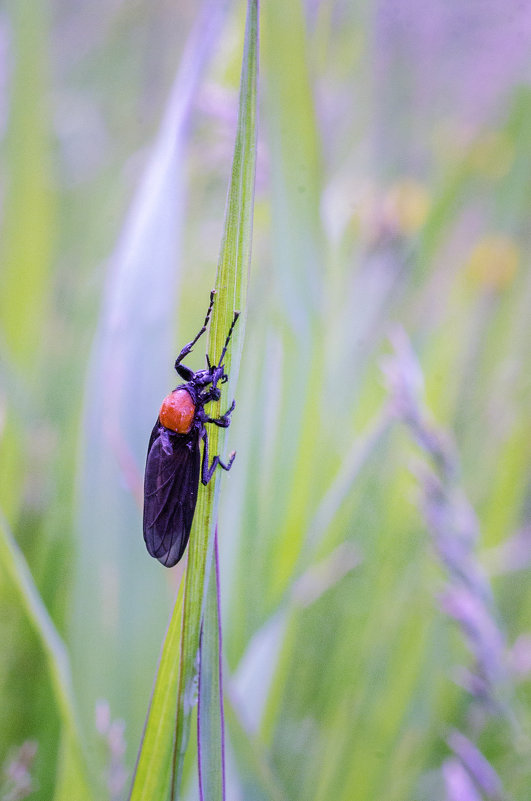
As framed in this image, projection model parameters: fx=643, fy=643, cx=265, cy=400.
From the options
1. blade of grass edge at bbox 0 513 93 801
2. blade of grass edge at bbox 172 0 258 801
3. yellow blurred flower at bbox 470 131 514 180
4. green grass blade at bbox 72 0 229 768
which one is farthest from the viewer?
yellow blurred flower at bbox 470 131 514 180

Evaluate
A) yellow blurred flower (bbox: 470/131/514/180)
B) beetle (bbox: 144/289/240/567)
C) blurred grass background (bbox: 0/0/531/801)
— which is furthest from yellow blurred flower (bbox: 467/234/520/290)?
beetle (bbox: 144/289/240/567)

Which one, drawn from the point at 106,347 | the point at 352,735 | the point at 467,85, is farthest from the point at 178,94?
the point at 467,85

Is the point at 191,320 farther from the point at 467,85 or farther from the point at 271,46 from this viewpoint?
the point at 467,85

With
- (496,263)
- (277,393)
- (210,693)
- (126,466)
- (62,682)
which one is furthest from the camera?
(496,263)

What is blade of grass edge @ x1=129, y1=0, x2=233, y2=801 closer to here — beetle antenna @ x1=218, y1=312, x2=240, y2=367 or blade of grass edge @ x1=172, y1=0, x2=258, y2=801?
blade of grass edge @ x1=172, y1=0, x2=258, y2=801

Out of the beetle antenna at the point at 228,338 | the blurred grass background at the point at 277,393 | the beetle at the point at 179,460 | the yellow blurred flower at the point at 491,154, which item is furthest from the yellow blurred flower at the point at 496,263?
the beetle antenna at the point at 228,338

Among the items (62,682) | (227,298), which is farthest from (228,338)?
(62,682)

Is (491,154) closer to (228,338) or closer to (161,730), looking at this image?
(228,338)
